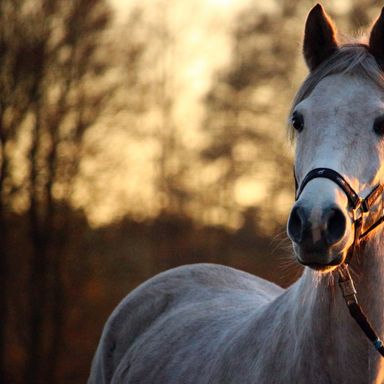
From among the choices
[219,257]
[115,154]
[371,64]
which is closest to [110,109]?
[115,154]

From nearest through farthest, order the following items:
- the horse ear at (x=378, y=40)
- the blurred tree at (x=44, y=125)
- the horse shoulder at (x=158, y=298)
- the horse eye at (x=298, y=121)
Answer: the horse eye at (x=298, y=121), the horse ear at (x=378, y=40), the horse shoulder at (x=158, y=298), the blurred tree at (x=44, y=125)

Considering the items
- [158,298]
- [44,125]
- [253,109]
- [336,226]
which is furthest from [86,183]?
[336,226]

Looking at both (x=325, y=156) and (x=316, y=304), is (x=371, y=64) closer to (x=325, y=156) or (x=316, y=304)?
(x=325, y=156)

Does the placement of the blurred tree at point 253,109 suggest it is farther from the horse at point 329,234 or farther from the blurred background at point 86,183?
the horse at point 329,234

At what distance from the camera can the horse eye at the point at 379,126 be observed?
13.5ft

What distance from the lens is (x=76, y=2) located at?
56.9 feet

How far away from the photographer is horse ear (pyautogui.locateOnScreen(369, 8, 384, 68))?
443 centimetres

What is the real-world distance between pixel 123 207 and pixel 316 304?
13.5 m

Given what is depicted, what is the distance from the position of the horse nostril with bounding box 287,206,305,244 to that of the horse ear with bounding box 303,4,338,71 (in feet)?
3.37

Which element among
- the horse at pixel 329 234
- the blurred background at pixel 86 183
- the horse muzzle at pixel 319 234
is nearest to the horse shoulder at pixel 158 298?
the horse at pixel 329 234

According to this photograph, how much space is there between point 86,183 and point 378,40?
39.6 feet

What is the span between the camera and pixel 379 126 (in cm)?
413

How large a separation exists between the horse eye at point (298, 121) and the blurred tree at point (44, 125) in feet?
39.3

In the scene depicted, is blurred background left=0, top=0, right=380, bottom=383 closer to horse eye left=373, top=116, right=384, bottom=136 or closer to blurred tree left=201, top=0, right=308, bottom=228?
blurred tree left=201, top=0, right=308, bottom=228
